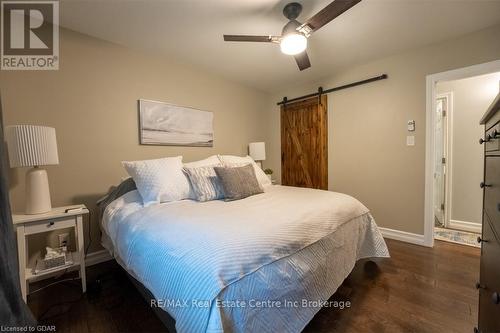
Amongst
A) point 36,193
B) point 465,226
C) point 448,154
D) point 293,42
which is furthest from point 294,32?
point 465,226

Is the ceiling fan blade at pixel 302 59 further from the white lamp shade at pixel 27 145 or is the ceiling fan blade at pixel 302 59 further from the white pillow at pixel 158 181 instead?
the white lamp shade at pixel 27 145

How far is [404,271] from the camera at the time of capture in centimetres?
194

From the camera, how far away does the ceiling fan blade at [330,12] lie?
1353 mm

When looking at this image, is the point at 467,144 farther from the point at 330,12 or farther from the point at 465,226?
the point at 330,12

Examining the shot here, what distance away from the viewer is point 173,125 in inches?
108

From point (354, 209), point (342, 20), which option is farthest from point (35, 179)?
point (342, 20)

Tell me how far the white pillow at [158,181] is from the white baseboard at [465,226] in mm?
3832

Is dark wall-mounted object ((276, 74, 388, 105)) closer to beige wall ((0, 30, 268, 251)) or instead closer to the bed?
beige wall ((0, 30, 268, 251))

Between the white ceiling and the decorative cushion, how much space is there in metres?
1.39

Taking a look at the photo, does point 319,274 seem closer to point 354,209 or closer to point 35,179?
point 354,209

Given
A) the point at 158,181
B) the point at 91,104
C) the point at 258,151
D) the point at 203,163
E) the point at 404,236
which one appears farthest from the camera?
the point at 258,151

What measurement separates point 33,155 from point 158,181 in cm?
85

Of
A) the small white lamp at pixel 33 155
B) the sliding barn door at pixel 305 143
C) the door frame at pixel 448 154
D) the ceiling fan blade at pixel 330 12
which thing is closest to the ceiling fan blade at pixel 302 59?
the ceiling fan blade at pixel 330 12

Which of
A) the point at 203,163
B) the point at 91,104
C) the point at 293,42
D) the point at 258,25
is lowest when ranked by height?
the point at 203,163
